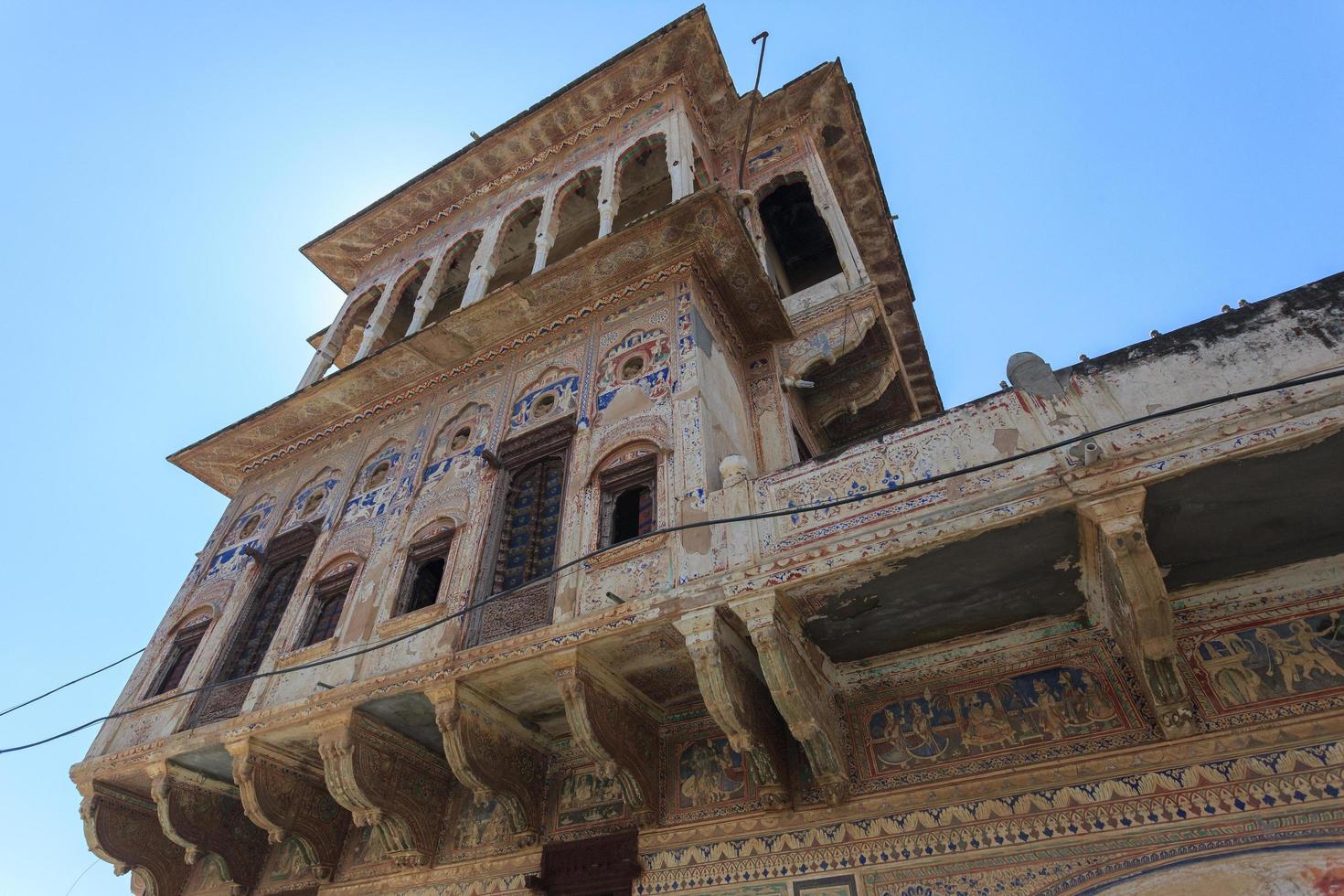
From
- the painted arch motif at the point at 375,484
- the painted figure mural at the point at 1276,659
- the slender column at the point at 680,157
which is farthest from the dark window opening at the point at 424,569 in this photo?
the painted figure mural at the point at 1276,659

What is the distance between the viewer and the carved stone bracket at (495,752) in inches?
241

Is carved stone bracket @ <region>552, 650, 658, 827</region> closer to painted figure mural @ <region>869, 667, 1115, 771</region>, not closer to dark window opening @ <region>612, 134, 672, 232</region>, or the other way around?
painted figure mural @ <region>869, 667, 1115, 771</region>

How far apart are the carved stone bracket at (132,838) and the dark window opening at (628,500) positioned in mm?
6452

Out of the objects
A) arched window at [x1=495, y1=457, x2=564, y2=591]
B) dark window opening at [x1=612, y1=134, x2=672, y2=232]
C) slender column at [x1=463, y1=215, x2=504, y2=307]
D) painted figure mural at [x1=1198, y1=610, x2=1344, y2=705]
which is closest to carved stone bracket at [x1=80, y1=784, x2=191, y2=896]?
arched window at [x1=495, y1=457, x2=564, y2=591]

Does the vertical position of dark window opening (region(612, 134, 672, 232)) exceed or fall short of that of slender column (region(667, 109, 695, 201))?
it exceeds it

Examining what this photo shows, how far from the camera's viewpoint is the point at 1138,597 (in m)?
4.54

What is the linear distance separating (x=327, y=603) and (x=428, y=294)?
16.9 ft

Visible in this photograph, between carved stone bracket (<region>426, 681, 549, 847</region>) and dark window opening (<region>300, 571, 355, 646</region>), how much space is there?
264cm

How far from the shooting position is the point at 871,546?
506 cm

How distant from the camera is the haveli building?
182 inches

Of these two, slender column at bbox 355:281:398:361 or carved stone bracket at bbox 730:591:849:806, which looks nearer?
carved stone bracket at bbox 730:591:849:806

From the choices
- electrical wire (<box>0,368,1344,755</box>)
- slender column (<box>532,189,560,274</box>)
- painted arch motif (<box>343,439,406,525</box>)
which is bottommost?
electrical wire (<box>0,368,1344,755</box>)

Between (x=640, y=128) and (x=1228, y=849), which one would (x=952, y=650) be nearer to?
(x=1228, y=849)

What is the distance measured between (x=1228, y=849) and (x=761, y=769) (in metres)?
2.79
